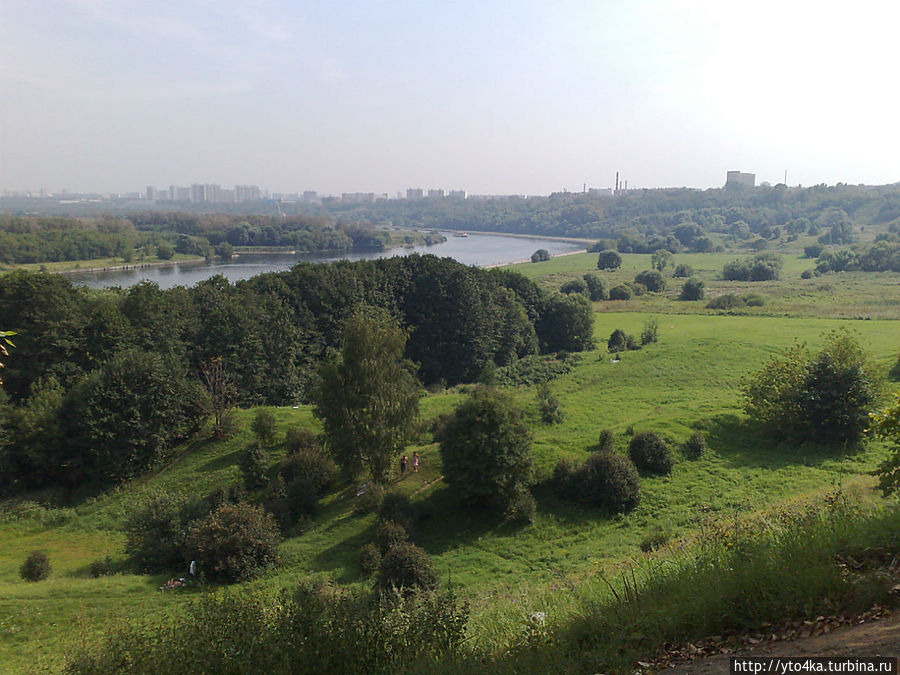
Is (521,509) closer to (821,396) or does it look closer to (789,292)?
Answer: (821,396)

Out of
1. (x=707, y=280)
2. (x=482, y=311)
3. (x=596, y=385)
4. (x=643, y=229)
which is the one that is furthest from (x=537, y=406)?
(x=643, y=229)

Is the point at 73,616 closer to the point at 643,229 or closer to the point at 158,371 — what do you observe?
the point at 158,371

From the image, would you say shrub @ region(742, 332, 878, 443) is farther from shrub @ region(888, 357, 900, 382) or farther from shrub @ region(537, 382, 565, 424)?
shrub @ region(537, 382, 565, 424)

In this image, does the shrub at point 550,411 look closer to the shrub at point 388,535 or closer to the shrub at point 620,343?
the shrub at point 388,535

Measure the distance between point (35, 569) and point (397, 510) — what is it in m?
10.8

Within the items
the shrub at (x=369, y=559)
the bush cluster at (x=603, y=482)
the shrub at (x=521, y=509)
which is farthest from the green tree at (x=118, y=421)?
the bush cluster at (x=603, y=482)

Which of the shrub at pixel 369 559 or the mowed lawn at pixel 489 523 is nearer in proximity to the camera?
the mowed lawn at pixel 489 523

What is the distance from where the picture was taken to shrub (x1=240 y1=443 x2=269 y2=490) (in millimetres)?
22719

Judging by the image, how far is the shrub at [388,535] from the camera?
1698cm

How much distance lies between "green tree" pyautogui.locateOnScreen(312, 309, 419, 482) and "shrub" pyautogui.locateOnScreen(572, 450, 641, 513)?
267 inches

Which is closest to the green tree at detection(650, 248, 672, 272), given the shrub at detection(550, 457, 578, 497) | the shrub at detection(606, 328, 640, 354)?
the shrub at detection(606, 328, 640, 354)

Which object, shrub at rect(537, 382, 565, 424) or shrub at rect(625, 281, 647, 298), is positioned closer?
shrub at rect(537, 382, 565, 424)

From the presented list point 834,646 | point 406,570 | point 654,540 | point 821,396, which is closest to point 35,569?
point 406,570

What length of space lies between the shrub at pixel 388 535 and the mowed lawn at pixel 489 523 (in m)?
0.95
